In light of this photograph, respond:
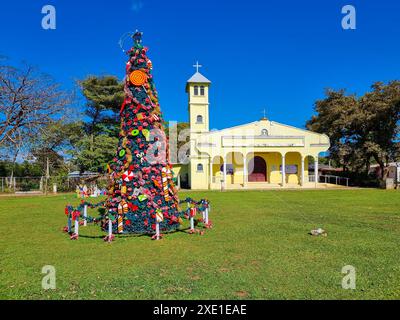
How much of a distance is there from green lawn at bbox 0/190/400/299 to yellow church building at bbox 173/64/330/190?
65.0ft

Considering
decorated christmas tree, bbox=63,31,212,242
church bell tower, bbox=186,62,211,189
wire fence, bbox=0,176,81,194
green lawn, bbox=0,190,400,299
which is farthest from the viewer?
church bell tower, bbox=186,62,211,189

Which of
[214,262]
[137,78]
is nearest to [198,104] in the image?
[137,78]

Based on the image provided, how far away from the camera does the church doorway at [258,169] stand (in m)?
32.1

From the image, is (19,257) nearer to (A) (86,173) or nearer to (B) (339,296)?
(B) (339,296)

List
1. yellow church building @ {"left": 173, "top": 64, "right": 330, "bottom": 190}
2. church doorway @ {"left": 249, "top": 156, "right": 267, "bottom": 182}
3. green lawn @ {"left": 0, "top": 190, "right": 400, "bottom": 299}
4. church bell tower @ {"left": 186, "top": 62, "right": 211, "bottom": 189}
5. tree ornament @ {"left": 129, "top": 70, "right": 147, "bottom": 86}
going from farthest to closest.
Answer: church bell tower @ {"left": 186, "top": 62, "right": 211, "bottom": 189} < church doorway @ {"left": 249, "top": 156, "right": 267, "bottom": 182} < yellow church building @ {"left": 173, "top": 64, "right": 330, "bottom": 190} < tree ornament @ {"left": 129, "top": 70, "right": 147, "bottom": 86} < green lawn @ {"left": 0, "top": 190, "right": 400, "bottom": 299}

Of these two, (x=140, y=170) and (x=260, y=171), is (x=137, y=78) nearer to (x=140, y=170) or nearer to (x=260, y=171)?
(x=140, y=170)

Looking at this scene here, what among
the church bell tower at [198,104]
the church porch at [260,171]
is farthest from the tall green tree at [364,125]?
the church bell tower at [198,104]

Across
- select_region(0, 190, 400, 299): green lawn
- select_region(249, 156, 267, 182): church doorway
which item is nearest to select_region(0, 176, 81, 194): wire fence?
select_region(249, 156, 267, 182): church doorway

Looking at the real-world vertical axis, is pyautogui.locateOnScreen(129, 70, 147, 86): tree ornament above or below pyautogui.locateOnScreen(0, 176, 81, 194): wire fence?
above

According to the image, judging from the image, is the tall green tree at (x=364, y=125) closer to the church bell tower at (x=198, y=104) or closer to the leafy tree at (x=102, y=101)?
the church bell tower at (x=198, y=104)

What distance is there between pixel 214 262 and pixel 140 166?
3.95 meters

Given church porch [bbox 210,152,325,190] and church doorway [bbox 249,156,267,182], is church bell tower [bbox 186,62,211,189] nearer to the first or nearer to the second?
Result: church porch [bbox 210,152,325,190]

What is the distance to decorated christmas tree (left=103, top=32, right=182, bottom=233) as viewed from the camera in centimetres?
877

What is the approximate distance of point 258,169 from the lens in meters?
32.4
